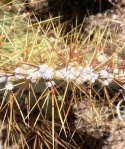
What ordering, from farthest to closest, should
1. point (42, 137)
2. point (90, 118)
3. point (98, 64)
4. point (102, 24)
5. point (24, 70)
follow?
point (102, 24) → point (90, 118) → point (42, 137) → point (98, 64) → point (24, 70)

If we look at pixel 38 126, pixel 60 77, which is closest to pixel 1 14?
pixel 38 126

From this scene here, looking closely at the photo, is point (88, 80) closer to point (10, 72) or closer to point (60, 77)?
point (60, 77)

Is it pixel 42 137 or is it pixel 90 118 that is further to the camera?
pixel 90 118

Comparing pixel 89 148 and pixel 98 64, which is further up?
pixel 98 64

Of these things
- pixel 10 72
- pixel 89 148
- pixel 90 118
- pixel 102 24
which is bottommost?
pixel 89 148

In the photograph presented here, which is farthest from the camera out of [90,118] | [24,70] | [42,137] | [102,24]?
[102,24]

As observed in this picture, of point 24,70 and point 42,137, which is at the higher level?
point 24,70

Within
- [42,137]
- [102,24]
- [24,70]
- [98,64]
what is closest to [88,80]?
[98,64]

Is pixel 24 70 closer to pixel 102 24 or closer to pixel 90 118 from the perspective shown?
pixel 90 118

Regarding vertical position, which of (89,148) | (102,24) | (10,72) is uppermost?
(10,72)
